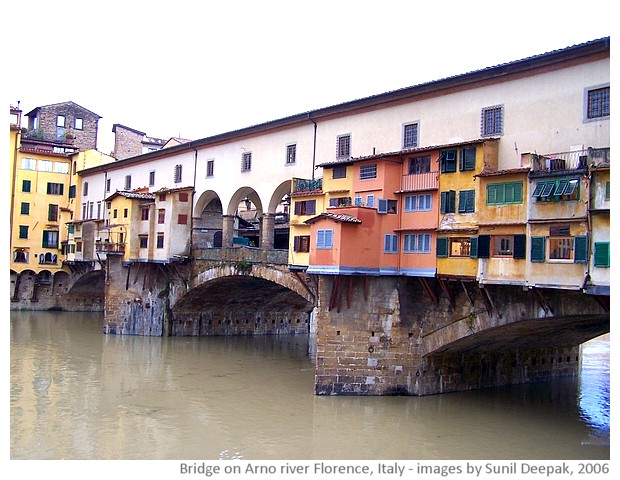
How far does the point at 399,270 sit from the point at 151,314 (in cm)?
2192

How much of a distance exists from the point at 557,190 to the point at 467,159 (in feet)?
12.8

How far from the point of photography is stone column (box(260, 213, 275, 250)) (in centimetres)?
3306

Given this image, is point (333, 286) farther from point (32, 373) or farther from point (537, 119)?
point (32, 373)

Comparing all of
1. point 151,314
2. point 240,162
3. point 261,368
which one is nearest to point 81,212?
point 151,314

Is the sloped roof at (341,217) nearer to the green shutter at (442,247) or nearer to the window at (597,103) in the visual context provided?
the green shutter at (442,247)

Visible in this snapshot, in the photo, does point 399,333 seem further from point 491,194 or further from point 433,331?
point 491,194

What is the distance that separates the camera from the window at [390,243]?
24703mm

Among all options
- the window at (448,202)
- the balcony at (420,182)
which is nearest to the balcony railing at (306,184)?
the balcony at (420,182)

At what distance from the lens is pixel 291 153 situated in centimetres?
3166

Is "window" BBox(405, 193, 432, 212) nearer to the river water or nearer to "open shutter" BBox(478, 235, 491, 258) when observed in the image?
"open shutter" BBox(478, 235, 491, 258)

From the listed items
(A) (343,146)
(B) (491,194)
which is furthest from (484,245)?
(A) (343,146)

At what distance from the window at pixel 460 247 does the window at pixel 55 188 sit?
140ft

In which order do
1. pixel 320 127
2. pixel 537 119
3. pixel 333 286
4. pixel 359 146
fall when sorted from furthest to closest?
pixel 320 127, pixel 359 146, pixel 333 286, pixel 537 119

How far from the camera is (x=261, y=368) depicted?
33.3 meters
